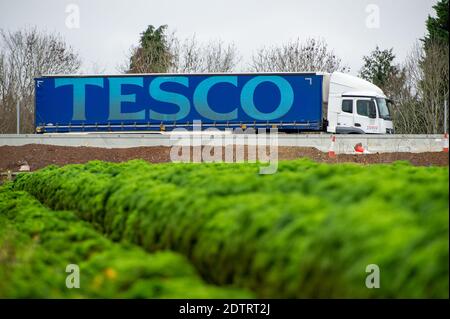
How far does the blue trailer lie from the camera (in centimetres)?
3133

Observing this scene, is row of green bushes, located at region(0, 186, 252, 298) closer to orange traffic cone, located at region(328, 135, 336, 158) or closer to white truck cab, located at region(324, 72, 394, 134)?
orange traffic cone, located at region(328, 135, 336, 158)

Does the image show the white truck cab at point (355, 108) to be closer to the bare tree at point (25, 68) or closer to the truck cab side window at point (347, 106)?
the truck cab side window at point (347, 106)

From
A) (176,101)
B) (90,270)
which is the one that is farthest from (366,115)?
(90,270)

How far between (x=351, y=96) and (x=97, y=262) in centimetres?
2594

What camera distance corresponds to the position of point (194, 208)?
6387 millimetres

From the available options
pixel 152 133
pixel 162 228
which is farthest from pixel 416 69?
pixel 162 228

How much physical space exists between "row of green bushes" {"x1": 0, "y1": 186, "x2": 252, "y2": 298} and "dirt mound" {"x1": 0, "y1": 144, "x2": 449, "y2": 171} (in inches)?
721

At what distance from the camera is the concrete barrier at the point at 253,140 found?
2731 cm

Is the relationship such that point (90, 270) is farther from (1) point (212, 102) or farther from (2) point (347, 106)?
(1) point (212, 102)

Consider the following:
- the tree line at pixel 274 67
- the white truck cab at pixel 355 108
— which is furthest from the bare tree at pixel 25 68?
the white truck cab at pixel 355 108

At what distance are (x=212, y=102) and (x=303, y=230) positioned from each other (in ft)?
89.1

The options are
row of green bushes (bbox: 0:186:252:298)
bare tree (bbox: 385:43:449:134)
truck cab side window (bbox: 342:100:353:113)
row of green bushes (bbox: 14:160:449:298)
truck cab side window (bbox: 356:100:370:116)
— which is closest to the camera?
row of green bushes (bbox: 14:160:449:298)

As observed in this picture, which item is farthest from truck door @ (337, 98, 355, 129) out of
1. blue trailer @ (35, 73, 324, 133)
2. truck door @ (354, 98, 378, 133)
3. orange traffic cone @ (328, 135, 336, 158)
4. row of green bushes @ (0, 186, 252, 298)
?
row of green bushes @ (0, 186, 252, 298)

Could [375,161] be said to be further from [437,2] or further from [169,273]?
[437,2]
